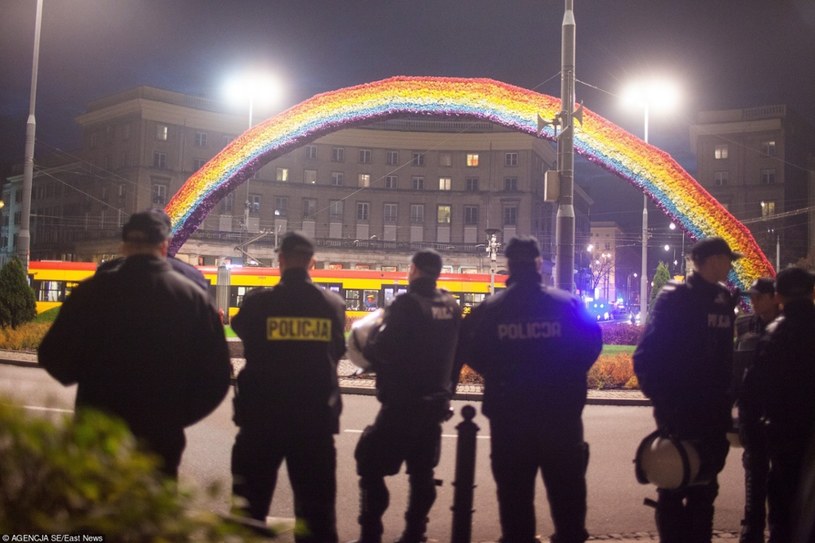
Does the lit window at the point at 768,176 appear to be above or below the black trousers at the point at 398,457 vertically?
above

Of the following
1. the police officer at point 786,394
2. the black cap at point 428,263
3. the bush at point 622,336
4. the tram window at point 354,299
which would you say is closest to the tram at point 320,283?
the tram window at point 354,299

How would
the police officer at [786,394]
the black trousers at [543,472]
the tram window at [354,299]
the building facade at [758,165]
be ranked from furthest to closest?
1. the building facade at [758,165]
2. the tram window at [354,299]
3. the police officer at [786,394]
4. the black trousers at [543,472]

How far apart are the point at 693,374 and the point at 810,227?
73724 mm

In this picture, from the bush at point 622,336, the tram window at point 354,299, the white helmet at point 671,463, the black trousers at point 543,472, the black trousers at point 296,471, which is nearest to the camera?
the black trousers at point 296,471

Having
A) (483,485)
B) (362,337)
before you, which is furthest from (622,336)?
(362,337)

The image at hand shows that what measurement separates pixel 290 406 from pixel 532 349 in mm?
1402

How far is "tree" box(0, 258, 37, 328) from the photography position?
2025 cm

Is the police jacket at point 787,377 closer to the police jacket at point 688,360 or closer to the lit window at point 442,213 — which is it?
the police jacket at point 688,360

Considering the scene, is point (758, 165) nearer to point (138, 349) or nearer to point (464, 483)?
point (464, 483)

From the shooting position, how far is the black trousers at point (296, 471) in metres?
3.99

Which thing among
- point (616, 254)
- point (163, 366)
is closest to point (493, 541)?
point (163, 366)

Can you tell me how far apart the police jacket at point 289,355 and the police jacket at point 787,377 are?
109 inches

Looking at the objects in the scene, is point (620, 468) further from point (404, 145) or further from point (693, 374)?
point (404, 145)

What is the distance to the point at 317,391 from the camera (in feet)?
13.3
